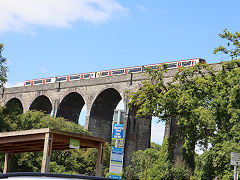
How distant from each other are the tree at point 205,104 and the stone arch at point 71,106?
23.0m

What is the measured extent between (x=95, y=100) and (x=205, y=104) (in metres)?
22.8

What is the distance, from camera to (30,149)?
16.0m

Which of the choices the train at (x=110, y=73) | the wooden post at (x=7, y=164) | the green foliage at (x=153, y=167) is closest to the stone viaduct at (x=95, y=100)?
the green foliage at (x=153, y=167)

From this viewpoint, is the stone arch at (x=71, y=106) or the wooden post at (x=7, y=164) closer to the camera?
the wooden post at (x=7, y=164)

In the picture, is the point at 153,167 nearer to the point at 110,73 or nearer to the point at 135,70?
the point at 135,70

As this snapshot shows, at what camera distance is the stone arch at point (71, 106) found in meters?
47.1

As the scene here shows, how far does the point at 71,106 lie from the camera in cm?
4819

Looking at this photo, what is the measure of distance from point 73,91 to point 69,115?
4194 mm

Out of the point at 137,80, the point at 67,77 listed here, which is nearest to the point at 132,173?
the point at 137,80

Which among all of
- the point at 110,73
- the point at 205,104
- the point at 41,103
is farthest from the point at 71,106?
the point at 205,104

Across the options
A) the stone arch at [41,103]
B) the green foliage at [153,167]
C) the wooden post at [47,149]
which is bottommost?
the green foliage at [153,167]

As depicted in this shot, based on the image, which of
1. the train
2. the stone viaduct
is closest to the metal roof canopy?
the stone viaduct

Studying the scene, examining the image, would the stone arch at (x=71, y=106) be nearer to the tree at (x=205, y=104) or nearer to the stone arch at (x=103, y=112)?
the stone arch at (x=103, y=112)

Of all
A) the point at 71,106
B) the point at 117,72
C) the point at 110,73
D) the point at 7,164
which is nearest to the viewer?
the point at 7,164
